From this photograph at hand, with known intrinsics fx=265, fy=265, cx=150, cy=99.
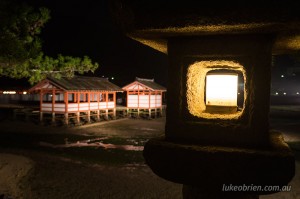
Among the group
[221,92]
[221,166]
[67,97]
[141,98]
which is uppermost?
[221,92]

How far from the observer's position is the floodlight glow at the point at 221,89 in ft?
9.27

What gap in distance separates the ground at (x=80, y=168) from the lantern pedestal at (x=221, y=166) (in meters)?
4.04

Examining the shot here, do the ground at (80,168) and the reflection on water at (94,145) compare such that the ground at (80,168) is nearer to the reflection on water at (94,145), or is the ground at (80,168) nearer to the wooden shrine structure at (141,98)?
the reflection on water at (94,145)

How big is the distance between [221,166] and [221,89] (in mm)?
1033

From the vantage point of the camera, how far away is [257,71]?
2.17 meters

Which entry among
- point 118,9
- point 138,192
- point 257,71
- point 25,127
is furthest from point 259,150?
point 25,127

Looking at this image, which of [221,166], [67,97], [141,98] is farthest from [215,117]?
[141,98]

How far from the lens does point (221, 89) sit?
287 centimetres

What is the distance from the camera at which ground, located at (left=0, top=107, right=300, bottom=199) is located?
7608 mm

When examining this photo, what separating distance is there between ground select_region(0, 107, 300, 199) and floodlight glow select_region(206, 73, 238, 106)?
3.53m

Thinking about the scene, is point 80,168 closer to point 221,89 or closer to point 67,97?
point 221,89

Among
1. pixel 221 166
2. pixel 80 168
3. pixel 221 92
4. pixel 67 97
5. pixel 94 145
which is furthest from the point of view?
pixel 67 97

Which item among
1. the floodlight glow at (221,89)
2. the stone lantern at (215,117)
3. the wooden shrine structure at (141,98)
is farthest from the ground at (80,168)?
the wooden shrine structure at (141,98)

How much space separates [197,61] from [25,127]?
20.5 metres
